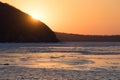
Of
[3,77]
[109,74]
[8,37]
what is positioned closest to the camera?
[3,77]

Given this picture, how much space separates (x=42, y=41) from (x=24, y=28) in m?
10.3

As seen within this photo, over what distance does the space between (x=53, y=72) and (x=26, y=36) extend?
161 metres

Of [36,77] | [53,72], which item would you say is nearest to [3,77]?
[36,77]

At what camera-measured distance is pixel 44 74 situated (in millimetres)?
29938

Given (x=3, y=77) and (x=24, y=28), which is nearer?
(x=3, y=77)

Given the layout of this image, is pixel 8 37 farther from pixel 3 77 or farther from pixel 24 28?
pixel 3 77

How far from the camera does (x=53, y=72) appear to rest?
3119cm

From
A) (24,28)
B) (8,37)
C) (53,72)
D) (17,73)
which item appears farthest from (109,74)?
(24,28)

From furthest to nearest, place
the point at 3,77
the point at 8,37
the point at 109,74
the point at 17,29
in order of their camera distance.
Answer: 1. the point at 17,29
2. the point at 8,37
3. the point at 109,74
4. the point at 3,77

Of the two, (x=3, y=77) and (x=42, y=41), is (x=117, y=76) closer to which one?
(x=3, y=77)

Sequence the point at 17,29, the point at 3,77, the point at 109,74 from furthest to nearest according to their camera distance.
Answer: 1. the point at 17,29
2. the point at 109,74
3. the point at 3,77

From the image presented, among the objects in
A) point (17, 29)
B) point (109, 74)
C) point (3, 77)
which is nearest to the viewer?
point (3, 77)

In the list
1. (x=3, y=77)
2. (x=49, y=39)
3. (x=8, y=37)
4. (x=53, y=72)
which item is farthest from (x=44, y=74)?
(x=49, y=39)

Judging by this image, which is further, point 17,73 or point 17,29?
point 17,29
